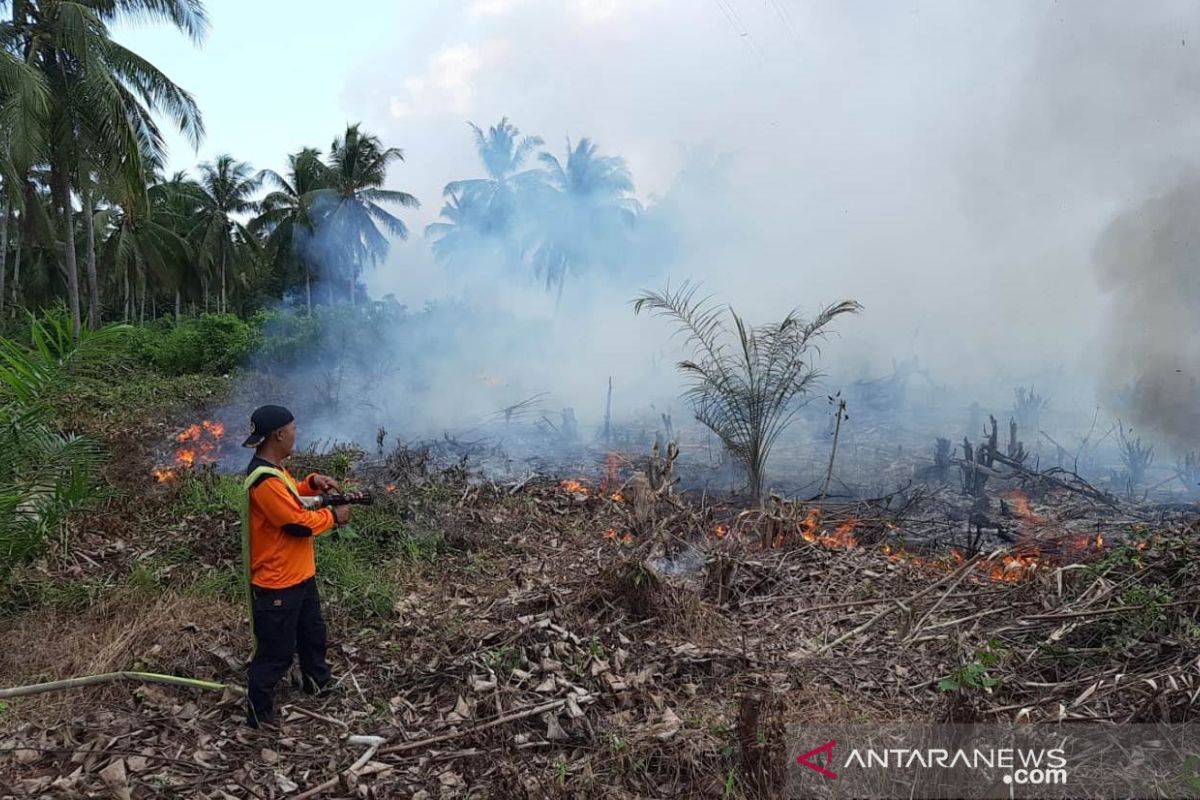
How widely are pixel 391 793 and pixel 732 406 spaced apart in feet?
17.2

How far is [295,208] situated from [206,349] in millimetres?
15193

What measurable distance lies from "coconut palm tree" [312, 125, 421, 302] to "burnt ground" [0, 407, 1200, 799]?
26.7m

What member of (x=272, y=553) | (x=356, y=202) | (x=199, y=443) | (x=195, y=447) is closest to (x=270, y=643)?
(x=272, y=553)

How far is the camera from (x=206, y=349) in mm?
18516

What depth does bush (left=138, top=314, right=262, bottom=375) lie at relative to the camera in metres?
17.9

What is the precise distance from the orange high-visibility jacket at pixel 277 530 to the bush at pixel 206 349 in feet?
50.7

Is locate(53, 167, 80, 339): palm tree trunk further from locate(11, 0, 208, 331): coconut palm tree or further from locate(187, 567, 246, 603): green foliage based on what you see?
locate(187, 567, 246, 603): green foliage

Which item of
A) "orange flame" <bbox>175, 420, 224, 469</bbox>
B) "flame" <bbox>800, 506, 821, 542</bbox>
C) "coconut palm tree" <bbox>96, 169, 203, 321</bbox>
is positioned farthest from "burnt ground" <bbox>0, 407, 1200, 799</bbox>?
"coconut palm tree" <bbox>96, 169, 203, 321</bbox>

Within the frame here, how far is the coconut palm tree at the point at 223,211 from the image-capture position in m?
34.5

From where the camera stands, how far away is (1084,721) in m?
3.15

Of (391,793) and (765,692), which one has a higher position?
(765,692)

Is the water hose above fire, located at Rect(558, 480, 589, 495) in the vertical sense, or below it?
below

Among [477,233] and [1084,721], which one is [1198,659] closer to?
[1084,721]

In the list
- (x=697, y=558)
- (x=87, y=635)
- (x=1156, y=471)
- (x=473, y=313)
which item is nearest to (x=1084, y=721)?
(x=697, y=558)
